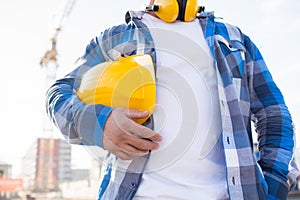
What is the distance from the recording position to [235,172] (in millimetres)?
1464

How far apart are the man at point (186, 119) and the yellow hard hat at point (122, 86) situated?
0.04m

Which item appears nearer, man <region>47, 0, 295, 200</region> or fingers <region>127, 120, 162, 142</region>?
fingers <region>127, 120, 162, 142</region>

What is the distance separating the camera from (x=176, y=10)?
1.68 m

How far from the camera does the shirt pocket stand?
66.0 inches

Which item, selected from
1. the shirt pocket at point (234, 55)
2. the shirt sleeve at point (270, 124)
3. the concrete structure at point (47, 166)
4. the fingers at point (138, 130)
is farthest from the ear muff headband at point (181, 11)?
the concrete structure at point (47, 166)

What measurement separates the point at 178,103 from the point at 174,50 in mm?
253

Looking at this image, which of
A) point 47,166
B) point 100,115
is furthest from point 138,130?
point 47,166

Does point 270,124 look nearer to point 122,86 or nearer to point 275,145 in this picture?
point 275,145

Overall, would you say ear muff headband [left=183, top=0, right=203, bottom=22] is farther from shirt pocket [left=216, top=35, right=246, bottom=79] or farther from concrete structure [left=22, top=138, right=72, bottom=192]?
concrete structure [left=22, top=138, right=72, bottom=192]

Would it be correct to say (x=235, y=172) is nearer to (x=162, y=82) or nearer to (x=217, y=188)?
(x=217, y=188)

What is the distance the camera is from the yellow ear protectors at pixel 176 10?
1685 mm

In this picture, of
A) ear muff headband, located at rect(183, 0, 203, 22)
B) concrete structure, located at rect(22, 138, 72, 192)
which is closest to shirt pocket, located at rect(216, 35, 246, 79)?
ear muff headband, located at rect(183, 0, 203, 22)

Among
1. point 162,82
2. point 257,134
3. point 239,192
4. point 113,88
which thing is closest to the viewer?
point 113,88

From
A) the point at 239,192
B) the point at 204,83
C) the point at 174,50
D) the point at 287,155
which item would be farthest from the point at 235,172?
the point at 174,50
